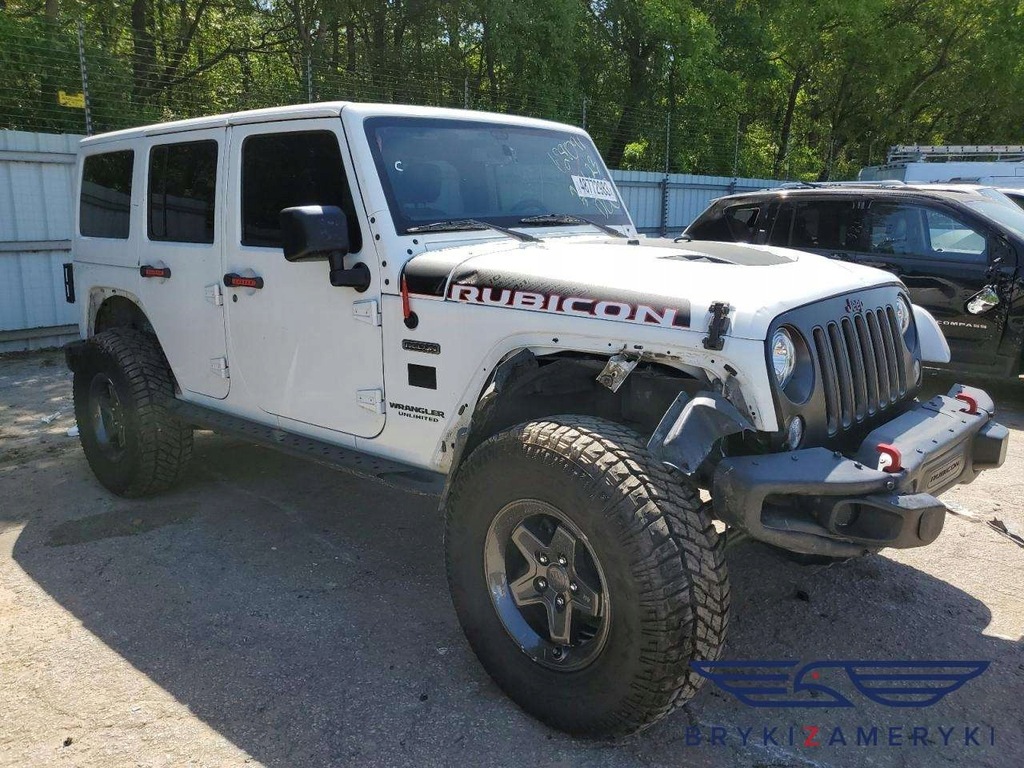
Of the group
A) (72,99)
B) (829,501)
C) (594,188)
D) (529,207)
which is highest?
(72,99)

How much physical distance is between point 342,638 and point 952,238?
6228 mm

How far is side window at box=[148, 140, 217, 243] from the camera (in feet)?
13.9

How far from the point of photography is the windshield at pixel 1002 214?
6.96m

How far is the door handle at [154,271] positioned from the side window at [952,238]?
6160mm

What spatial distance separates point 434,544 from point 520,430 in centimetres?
179

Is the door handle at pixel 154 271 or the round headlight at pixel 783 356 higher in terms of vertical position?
the door handle at pixel 154 271

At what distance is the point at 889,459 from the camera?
8.73 feet

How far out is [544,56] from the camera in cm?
1645

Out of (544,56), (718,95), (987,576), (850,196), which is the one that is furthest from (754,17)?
(987,576)

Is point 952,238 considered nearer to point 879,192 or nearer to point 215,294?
point 879,192

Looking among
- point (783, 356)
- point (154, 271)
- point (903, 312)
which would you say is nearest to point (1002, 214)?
point (903, 312)

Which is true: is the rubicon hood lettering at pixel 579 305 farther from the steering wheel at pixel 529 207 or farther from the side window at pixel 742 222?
the side window at pixel 742 222

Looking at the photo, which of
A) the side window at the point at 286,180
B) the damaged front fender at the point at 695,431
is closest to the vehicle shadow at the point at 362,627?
the damaged front fender at the point at 695,431

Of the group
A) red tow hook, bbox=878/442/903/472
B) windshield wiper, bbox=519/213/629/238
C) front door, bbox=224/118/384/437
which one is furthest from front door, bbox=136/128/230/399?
red tow hook, bbox=878/442/903/472
